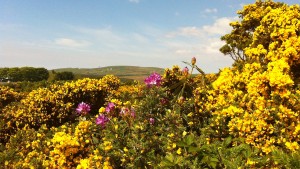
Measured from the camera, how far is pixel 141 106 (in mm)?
7070

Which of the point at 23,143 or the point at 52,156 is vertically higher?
the point at 52,156

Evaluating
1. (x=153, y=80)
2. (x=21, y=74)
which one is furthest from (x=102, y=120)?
(x=21, y=74)

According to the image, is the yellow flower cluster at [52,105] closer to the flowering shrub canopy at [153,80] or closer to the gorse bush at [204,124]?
the gorse bush at [204,124]

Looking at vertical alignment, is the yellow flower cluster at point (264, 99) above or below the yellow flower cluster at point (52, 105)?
above

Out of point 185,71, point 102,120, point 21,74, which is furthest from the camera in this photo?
point 21,74

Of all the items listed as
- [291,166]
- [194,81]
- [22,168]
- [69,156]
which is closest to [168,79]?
[194,81]

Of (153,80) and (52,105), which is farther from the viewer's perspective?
(52,105)

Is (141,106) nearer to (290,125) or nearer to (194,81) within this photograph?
(194,81)

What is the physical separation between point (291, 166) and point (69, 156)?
13.8 feet

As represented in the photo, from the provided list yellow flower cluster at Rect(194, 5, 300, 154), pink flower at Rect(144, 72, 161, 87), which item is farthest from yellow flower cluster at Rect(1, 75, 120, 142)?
yellow flower cluster at Rect(194, 5, 300, 154)

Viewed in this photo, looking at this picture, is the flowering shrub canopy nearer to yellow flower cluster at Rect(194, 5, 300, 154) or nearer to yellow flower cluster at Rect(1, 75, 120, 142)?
yellow flower cluster at Rect(194, 5, 300, 154)

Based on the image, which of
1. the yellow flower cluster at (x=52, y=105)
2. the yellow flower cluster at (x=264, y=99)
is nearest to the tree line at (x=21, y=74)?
the yellow flower cluster at (x=52, y=105)

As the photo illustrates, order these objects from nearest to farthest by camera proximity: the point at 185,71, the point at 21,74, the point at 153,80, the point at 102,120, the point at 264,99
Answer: the point at 264,99 < the point at 102,120 < the point at 153,80 < the point at 185,71 < the point at 21,74

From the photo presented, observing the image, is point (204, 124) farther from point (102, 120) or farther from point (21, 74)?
point (21, 74)
